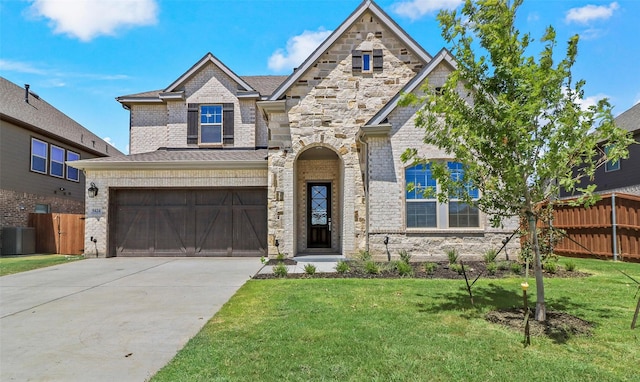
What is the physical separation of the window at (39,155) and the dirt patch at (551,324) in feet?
66.1

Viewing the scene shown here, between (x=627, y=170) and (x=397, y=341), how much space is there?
70.2ft

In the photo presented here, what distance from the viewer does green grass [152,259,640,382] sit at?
3.63m

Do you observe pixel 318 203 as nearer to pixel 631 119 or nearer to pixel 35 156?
pixel 35 156

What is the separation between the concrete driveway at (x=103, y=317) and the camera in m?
3.99

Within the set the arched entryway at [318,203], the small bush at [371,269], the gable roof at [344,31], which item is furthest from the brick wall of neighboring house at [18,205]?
the small bush at [371,269]

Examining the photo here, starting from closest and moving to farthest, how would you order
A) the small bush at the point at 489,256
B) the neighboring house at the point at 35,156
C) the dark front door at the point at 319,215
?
the small bush at the point at 489,256, the dark front door at the point at 319,215, the neighboring house at the point at 35,156


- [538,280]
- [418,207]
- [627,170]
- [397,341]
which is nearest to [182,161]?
[418,207]

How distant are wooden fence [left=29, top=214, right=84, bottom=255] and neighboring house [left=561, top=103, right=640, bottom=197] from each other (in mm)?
24255

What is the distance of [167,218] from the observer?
14016mm

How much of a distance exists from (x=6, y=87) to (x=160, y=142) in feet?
29.4

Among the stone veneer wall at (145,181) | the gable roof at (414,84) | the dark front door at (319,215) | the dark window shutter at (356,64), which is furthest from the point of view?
the dark front door at (319,215)

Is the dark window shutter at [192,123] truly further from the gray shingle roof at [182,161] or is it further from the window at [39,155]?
the window at [39,155]

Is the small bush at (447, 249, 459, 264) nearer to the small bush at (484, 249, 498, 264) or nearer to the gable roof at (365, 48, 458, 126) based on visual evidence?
the small bush at (484, 249, 498, 264)

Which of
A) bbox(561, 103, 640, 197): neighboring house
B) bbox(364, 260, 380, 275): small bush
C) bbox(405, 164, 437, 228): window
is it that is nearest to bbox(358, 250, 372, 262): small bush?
→ bbox(364, 260, 380, 275): small bush
